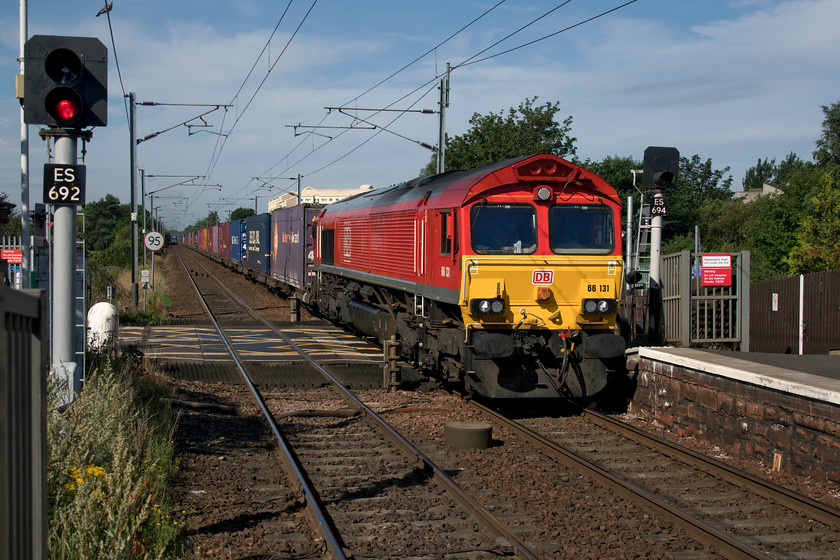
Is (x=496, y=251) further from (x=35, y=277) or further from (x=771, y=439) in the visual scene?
(x=35, y=277)

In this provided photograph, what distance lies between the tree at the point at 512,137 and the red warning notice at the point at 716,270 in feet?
90.4

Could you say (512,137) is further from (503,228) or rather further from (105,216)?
(105,216)

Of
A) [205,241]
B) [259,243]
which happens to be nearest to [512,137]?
[259,243]

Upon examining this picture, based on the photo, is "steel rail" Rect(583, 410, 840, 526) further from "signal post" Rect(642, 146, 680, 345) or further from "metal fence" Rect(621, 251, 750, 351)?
"signal post" Rect(642, 146, 680, 345)

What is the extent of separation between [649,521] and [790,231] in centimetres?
3917

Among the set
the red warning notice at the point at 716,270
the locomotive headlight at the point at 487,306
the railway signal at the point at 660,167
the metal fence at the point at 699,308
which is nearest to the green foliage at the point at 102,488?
the locomotive headlight at the point at 487,306

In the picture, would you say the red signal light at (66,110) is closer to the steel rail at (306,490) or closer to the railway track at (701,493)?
the steel rail at (306,490)

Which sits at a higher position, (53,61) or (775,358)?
(53,61)

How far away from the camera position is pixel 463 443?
→ 889 centimetres

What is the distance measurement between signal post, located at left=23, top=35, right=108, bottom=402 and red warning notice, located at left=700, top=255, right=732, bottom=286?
8.34m

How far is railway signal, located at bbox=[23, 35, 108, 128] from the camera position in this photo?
7.33 meters

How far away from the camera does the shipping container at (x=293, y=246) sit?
83.4 ft

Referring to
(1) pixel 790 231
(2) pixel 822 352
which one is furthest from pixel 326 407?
(1) pixel 790 231

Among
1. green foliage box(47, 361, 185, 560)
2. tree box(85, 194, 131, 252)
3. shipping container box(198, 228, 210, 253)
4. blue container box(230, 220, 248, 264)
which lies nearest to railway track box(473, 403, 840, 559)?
green foliage box(47, 361, 185, 560)
